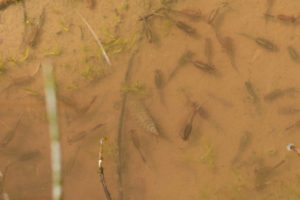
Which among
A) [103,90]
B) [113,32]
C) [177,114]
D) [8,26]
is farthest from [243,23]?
[8,26]

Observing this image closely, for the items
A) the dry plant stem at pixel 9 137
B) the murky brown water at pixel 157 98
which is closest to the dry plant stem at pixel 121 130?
the murky brown water at pixel 157 98

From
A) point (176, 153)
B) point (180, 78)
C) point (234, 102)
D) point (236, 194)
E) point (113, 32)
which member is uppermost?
point (113, 32)

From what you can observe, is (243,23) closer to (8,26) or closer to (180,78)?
(180,78)

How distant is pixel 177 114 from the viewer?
2.95 metres

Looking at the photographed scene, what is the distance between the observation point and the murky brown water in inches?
115

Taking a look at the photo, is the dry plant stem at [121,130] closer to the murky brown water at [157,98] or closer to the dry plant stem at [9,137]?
the murky brown water at [157,98]

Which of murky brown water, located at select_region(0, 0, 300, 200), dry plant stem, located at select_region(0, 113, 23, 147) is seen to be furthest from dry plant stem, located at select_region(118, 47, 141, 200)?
dry plant stem, located at select_region(0, 113, 23, 147)

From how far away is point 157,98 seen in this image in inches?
117

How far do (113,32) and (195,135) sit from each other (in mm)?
1403

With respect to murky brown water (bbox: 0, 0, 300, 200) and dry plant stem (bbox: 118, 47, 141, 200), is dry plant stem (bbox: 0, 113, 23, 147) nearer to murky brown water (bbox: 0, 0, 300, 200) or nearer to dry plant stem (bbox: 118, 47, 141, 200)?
murky brown water (bbox: 0, 0, 300, 200)

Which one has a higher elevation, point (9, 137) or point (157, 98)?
point (157, 98)

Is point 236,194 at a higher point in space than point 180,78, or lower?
lower

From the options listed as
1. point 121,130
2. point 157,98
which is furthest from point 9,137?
point 157,98

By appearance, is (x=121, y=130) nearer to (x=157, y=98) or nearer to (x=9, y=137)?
(x=157, y=98)
